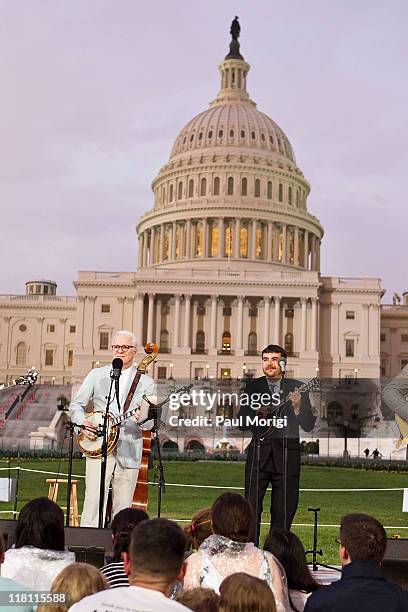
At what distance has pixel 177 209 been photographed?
110m

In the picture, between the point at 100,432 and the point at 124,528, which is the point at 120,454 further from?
the point at 124,528

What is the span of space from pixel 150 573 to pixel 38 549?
204cm

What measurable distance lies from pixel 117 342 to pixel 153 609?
24.2 ft

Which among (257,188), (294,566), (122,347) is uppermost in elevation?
(257,188)

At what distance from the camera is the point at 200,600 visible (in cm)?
520

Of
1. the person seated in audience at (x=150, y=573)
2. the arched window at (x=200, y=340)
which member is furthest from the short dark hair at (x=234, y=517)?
the arched window at (x=200, y=340)

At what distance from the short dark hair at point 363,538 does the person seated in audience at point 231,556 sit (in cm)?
77

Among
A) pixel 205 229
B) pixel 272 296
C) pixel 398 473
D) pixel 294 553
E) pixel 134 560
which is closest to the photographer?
pixel 134 560

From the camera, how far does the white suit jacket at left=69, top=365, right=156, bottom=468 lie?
449 inches

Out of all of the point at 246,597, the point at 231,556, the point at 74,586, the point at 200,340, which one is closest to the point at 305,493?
the point at 231,556

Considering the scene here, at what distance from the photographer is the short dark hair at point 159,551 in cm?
461

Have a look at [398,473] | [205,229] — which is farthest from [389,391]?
[205,229]

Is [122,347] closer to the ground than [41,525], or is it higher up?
higher up

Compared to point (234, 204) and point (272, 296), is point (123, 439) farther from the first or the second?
point (234, 204)
